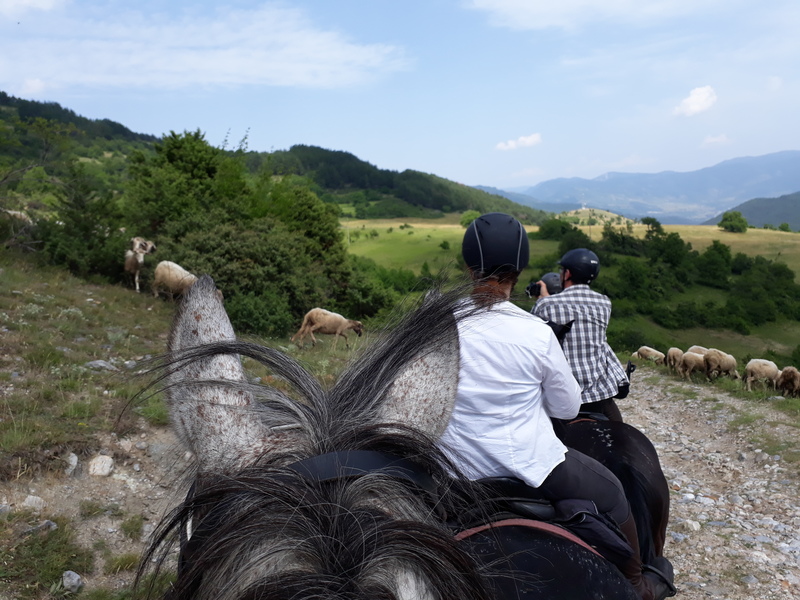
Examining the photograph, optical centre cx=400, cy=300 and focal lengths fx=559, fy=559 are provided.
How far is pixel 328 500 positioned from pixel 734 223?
6727 centimetres

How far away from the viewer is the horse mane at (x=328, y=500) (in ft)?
3.01

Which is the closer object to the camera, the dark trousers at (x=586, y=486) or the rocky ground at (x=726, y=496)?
the dark trousers at (x=586, y=486)

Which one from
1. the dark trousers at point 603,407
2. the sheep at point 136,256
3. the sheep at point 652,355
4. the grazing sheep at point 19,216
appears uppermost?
the grazing sheep at point 19,216

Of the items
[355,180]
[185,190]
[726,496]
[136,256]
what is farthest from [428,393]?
[355,180]

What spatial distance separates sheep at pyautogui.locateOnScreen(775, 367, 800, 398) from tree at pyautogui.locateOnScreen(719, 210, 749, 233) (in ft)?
179

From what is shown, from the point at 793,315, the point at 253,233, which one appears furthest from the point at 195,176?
the point at 793,315

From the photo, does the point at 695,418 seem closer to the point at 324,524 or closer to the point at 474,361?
the point at 474,361

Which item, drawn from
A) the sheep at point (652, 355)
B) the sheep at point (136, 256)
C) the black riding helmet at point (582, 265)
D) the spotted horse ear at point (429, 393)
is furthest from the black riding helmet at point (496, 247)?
the sheep at point (652, 355)

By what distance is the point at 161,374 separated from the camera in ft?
4.17

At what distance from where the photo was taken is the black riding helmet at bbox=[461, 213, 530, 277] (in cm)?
195

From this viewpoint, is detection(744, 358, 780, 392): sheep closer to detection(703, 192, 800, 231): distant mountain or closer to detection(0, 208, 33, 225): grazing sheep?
detection(0, 208, 33, 225): grazing sheep

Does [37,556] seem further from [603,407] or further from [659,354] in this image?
[659,354]

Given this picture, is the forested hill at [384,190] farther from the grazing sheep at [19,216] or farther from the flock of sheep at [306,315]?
the flock of sheep at [306,315]

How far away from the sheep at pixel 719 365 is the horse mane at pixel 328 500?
12.1 m
